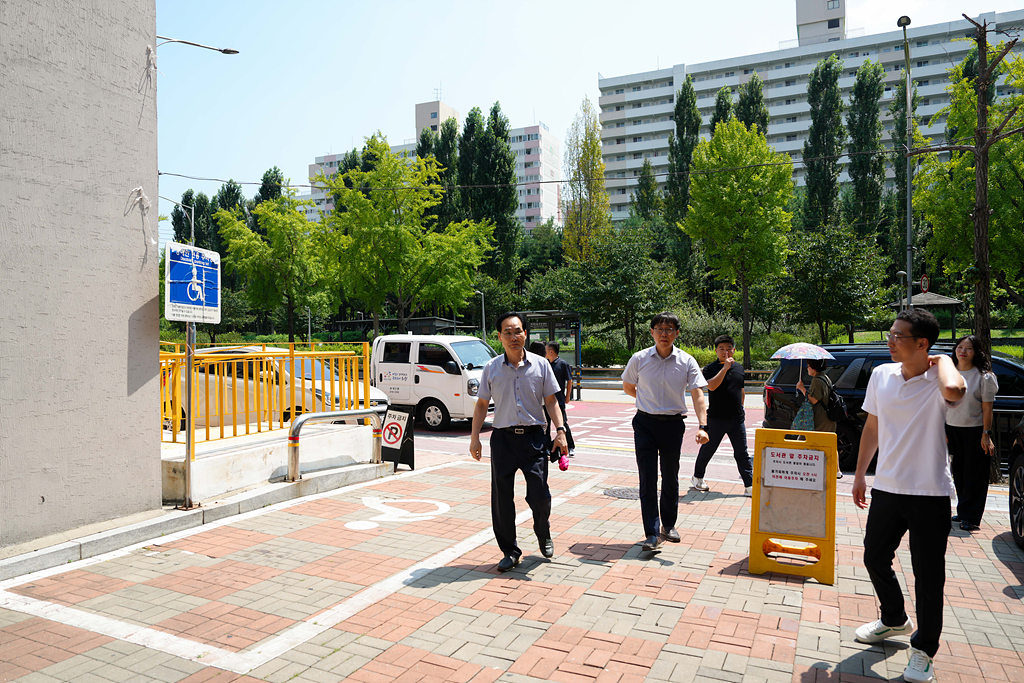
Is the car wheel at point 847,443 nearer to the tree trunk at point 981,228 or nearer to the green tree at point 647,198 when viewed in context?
the tree trunk at point 981,228

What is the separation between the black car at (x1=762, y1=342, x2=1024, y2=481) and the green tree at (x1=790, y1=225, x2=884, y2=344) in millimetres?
19180

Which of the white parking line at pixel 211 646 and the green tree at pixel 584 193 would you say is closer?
the white parking line at pixel 211 646

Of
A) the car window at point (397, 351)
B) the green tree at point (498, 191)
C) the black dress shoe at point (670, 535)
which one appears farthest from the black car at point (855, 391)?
the green tree at point (498, 191)

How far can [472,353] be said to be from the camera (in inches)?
575

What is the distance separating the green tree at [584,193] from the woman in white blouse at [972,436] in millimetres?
44286

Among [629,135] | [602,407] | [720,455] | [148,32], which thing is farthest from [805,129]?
[148,32]

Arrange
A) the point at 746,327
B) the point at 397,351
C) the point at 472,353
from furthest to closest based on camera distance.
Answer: the point at 746,327 → the point at 397,351 → the point at 472,353

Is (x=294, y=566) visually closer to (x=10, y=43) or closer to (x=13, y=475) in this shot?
(x=13, y=475)

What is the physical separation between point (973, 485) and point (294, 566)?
612cm

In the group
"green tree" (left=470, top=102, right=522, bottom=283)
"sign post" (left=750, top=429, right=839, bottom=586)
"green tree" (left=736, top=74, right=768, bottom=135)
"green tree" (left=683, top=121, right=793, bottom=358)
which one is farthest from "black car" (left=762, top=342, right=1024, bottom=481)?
"green tree" (left=736, top=74, right=768, bottom=135)

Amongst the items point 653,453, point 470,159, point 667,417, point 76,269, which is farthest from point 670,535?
point 470,159

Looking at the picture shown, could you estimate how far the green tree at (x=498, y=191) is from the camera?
4775 cm

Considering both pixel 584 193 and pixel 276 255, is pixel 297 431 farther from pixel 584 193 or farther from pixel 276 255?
pixel 584 193

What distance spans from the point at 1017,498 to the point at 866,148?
52.8 metres
